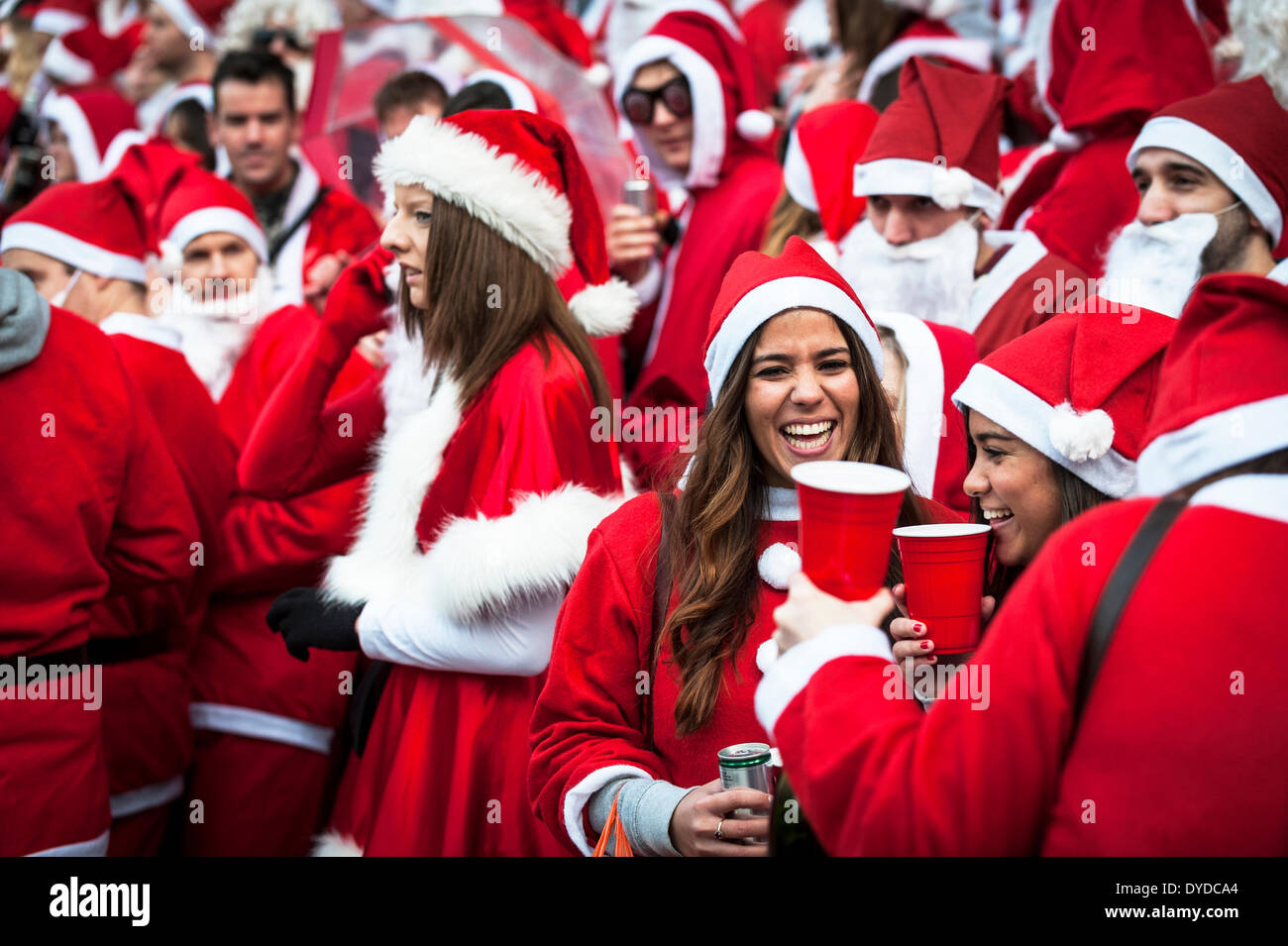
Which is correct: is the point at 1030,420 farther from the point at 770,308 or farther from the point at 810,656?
the point at 810,656

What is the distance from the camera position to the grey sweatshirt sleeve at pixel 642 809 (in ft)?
8.25

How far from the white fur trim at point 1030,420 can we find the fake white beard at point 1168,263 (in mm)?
1542

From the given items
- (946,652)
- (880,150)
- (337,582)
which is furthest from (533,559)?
(880,150)

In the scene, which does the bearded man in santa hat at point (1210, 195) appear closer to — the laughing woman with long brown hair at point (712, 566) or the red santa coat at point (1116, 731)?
Answer: the laughing woman with long brown hair at point (712, 566)

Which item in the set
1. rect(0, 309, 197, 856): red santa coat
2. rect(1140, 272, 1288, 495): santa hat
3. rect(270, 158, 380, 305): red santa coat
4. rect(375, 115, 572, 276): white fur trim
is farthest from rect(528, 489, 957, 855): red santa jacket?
rect(270, 158, 380, 305): red santa coat

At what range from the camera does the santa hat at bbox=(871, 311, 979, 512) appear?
3738mm

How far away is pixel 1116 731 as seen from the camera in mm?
1680

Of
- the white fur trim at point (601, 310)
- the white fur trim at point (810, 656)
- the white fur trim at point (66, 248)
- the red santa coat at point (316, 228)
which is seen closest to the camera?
the white fur trim at point (810, 656)

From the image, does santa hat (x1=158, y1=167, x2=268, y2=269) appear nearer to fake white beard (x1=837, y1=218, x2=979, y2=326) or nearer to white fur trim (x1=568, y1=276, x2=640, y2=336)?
white fur trim (x1=568, y1=276, x2=640, y2=336)

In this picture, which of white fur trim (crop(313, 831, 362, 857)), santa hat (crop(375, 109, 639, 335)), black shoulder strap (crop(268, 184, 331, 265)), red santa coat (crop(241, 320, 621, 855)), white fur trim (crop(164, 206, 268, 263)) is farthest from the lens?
black shoulder strap (crop(268, 184, 331, 265))

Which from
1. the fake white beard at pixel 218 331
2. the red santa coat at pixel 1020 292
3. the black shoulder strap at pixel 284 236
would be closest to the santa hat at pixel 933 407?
the red santa coat at pixel 1020 292

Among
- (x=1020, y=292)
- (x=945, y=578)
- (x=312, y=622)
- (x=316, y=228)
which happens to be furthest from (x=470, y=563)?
(x=316, y=228)

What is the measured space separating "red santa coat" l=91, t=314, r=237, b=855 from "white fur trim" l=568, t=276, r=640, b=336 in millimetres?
1518

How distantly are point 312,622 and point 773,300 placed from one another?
6.04ft
